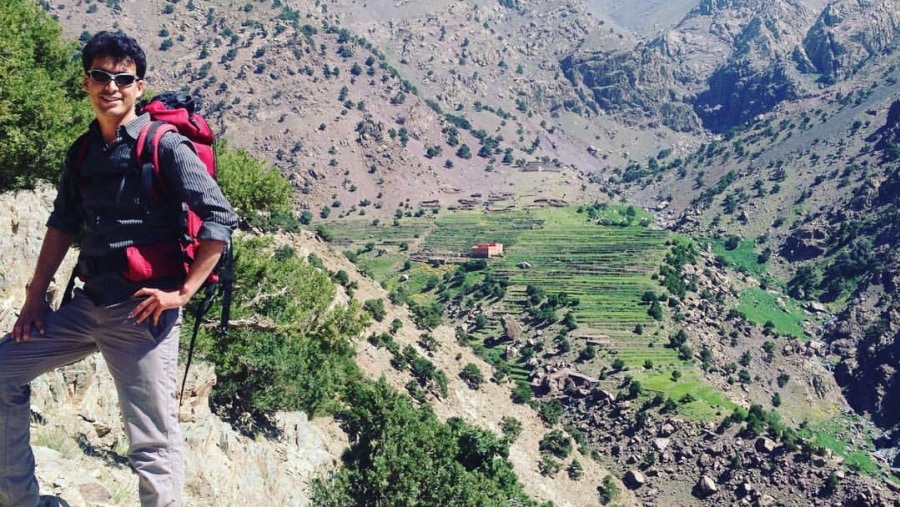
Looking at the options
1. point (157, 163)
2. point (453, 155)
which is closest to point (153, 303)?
point (157, 163)

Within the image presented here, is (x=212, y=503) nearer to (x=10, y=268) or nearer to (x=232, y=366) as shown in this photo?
(x=10, y=268)

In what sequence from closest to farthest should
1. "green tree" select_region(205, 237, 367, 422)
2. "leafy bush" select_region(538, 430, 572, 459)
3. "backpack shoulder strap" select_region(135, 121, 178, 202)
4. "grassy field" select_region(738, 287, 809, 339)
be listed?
1. "backpack shoulder strap" select_region(135, 121, 178, 202)
2. "green tree" select_region(205, 237, 367, 422)
3. "leafy bush" select_region(538, 430, 572, 459)
4. "grassy field" select_region(738, 287, 809, 339)

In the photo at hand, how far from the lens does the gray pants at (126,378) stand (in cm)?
600

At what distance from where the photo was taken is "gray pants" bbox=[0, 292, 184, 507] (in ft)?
19.7

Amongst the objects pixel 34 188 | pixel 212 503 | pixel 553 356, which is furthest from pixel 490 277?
pixel 212 503

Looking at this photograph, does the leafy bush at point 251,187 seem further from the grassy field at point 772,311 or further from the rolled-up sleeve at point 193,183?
the grassy field at point 772,311

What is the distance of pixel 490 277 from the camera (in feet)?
342

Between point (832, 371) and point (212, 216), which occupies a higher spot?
point (212, 216)

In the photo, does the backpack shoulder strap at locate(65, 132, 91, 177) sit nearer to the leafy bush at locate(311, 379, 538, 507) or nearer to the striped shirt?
the striped shirt

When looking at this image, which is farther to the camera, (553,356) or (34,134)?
(553,356)

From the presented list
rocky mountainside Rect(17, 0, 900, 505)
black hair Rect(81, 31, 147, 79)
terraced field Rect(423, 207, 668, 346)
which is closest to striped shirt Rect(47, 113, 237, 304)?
black hair Rect(81, 31, 147, 79)

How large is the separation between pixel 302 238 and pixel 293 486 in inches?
1603

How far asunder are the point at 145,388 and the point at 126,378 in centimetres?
17

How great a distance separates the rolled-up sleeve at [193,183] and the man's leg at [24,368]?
1.24 meters
